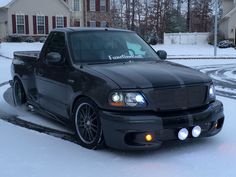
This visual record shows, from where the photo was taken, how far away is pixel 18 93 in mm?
8375

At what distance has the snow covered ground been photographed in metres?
4.79

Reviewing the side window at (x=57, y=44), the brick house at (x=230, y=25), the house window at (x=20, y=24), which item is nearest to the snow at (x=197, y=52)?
the brick house at (x=230, y=25)

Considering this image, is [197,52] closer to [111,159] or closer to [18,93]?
[18,93]

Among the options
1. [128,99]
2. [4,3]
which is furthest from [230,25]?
[128,99]

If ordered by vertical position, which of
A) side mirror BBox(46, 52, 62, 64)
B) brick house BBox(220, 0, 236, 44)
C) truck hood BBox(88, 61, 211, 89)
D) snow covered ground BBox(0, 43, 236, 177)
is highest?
brick house BBox(220, 0, 236, 44)

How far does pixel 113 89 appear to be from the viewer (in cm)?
518

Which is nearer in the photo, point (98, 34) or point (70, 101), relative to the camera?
point (70, 101)

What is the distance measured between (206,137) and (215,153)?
25.3 inches

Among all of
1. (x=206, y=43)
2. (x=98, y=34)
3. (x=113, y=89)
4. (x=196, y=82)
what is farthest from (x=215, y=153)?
(x=206, y=43)

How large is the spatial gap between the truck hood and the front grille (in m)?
0.08

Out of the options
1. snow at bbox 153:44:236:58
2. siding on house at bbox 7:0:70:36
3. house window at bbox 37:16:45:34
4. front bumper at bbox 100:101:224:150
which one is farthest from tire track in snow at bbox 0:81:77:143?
house window at bbox 37:16:45:34

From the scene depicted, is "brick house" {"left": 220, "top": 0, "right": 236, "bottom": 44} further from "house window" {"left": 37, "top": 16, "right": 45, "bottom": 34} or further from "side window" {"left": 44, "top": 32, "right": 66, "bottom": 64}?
"side window" {"left": 44, "top": 32, "right": 66, "bottom": 64}

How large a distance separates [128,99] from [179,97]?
643 millimetres

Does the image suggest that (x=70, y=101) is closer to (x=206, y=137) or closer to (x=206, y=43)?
(x=206, y=137)
